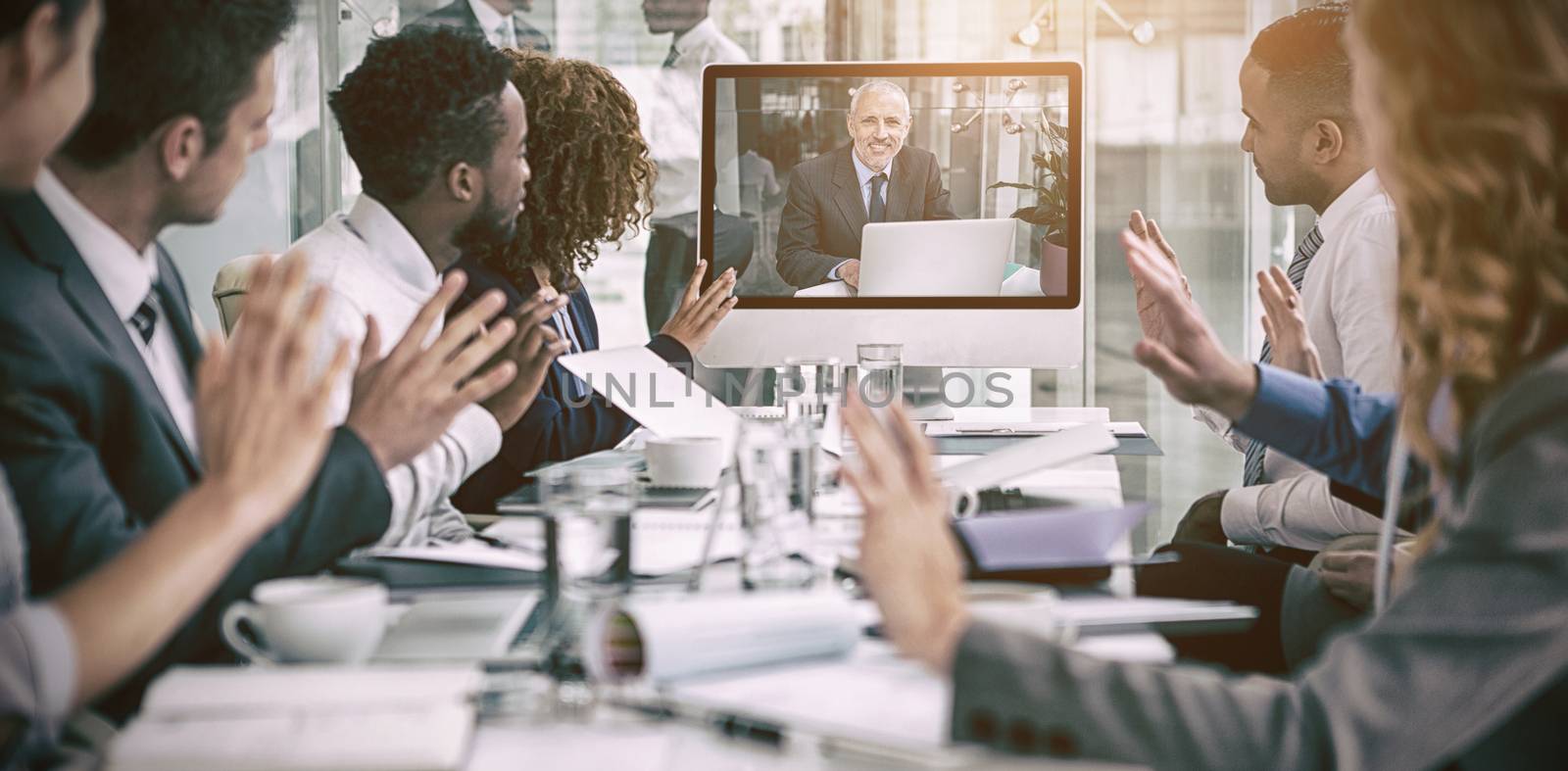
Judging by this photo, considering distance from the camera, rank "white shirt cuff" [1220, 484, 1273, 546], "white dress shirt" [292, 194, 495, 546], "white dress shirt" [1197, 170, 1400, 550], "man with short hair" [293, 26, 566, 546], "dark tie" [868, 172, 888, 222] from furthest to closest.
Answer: "dark tie" [868, 172, 888, 222] < "white shirt cuff" [1220, 484, 1273, 546] < "white dress shirt" [1197, 170, 1400, 550] < "man with short hair" [293, 26, 566, 546] < "white dress shirt" [292, 194, 495, 546]

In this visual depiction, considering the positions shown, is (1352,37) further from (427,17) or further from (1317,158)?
(427,17)

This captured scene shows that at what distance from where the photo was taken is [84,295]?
109 cm

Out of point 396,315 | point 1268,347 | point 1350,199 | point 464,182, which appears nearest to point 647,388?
point 396,315

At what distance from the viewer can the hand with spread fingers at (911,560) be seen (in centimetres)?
78

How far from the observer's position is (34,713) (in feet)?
2.46

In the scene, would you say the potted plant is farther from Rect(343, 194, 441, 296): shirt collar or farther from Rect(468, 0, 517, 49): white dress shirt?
Rect(468, 0, 517, 49): white dress shirt

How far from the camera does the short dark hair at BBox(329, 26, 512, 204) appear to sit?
1901mm

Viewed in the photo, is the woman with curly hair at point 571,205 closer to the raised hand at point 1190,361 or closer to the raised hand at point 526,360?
the raised hand at point 526,360

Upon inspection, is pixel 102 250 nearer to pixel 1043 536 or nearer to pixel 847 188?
pixel 1043 536

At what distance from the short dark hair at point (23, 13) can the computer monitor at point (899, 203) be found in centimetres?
118

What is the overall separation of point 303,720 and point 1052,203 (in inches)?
61.9

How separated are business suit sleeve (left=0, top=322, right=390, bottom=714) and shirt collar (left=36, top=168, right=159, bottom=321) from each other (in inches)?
6.4

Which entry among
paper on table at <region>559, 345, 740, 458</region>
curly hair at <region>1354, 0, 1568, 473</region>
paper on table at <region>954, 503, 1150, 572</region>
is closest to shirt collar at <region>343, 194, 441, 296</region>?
paper on table at <region>559, 345, 740, 458</region>

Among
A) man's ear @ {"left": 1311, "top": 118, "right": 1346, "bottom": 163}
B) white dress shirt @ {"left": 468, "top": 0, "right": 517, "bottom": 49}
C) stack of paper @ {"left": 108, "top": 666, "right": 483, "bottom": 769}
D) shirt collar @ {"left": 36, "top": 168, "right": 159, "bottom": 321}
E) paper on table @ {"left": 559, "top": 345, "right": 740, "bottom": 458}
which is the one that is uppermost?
white dress shirt @ {"left": 468, "top": 0, "right": 517, "bottom": 49}
